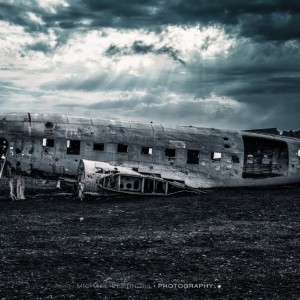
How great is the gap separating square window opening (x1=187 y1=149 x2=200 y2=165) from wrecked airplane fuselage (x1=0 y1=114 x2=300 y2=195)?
81 mm

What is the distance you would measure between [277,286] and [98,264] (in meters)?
5.84

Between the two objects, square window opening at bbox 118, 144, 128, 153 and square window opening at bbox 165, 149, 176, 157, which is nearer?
square window opening at bbox 118, 144, 128, 153

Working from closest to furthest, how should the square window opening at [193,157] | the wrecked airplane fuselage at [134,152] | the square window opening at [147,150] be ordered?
the wrecked airplane fuselage at [134,152]
the square window opening at [147,150]
the square window opening at [193,157]

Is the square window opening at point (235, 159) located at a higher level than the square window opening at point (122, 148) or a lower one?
lower

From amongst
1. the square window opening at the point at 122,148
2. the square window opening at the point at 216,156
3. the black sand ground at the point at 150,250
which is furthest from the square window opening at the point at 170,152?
the black sand ground at the point at 150,250

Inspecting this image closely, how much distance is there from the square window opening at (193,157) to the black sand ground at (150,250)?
20.3ft

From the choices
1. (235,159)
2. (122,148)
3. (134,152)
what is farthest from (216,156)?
(122,148)

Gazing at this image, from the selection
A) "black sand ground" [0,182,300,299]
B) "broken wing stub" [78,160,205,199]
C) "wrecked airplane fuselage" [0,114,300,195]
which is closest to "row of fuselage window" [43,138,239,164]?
"wrecked airplane fuselage" [0,114,300,195]

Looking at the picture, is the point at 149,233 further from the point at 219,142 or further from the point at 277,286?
the point at 219,142

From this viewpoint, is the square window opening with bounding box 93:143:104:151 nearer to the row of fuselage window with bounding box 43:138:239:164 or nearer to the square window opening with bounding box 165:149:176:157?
the row of fuselage window with bounding box 43:138:239:164

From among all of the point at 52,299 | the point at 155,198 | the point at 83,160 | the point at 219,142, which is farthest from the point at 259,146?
the point at 52,299

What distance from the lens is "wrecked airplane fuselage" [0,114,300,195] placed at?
31797mm

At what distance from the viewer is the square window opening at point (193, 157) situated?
3503 centimetres

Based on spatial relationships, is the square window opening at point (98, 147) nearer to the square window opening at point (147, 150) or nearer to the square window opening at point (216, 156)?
the square window opening at point (147, 150)
